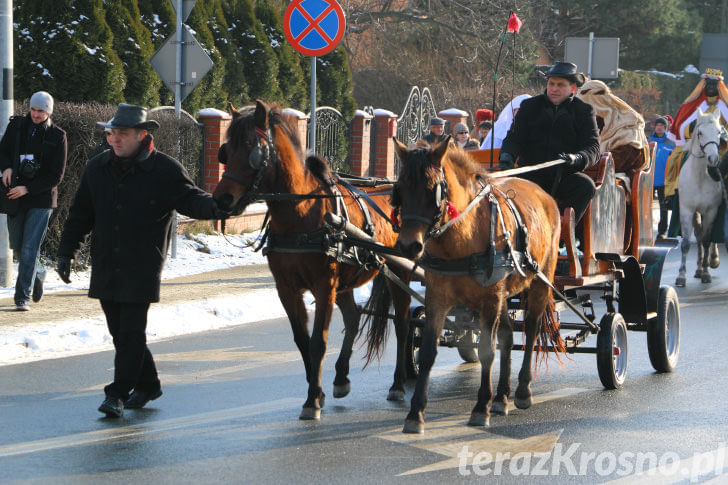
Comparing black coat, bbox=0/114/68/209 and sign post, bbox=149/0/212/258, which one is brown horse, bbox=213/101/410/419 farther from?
sign post, bbox=149/0/212/258

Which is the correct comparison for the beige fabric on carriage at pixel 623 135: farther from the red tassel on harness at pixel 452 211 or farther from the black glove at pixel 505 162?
the red tassel on harness at pixel 452 211

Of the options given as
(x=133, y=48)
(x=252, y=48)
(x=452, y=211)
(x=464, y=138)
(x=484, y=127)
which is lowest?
(x=452, y=211)

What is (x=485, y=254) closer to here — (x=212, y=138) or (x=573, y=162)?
(x=573, y=162)

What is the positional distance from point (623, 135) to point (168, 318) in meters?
4.53

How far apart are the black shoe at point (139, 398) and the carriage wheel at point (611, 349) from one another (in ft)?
10.3

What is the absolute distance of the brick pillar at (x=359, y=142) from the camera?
69.5 ft

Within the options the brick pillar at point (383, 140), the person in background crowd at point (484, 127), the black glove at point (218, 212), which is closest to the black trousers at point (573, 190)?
the black glove at point (218, 212)

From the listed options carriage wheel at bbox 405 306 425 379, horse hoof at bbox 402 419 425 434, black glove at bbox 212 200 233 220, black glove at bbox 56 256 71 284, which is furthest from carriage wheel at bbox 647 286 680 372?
black glove at bbox 56 256 71 284

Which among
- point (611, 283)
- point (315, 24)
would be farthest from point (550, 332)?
point (315, 24)

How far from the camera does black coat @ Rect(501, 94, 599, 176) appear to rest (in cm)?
845

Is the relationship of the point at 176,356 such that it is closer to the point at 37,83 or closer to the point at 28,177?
the point at 28,177

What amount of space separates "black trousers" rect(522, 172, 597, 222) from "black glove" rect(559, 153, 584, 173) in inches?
2.1

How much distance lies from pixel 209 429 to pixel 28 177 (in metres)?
4.64

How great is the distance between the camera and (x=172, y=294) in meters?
11.9
